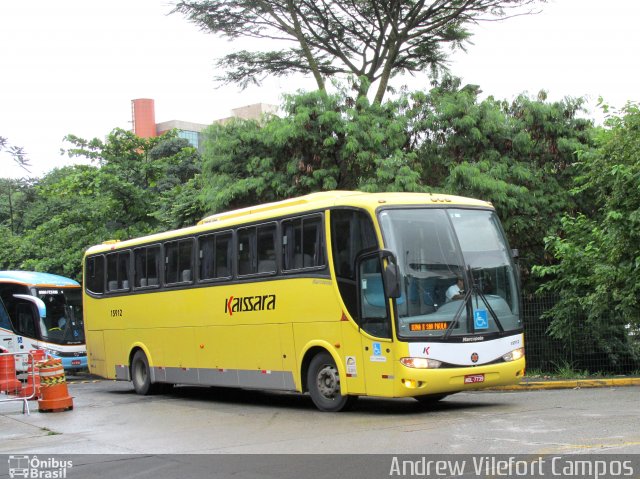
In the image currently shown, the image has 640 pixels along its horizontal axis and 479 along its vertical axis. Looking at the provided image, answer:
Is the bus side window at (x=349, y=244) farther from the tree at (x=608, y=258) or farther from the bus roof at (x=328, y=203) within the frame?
the tree at (x=608, y=258)

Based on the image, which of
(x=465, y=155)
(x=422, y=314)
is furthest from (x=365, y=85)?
(x=422, y=314)

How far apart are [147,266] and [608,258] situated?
33.9 ft

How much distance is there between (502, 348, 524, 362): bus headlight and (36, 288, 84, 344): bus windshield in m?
19.8

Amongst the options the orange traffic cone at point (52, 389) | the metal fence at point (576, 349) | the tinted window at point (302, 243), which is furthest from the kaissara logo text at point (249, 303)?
the metal fence at point (576, 349)

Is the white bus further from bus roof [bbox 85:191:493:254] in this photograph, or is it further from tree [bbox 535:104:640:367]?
tree [bbox 535:104:640:367]

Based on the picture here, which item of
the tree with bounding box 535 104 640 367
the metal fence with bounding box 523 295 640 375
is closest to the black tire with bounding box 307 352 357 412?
the tree with bounding box 535 104 640 367

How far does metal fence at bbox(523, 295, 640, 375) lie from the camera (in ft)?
63.1

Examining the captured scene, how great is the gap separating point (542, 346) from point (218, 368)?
28.2 feet

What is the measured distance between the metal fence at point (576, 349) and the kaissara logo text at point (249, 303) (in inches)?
303

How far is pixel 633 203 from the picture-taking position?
56.9 ft

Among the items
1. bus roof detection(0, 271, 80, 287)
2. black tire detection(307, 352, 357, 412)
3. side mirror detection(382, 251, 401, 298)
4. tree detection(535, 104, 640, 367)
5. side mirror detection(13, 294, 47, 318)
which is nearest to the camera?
side mirror detection(382, 251, 401, 298)

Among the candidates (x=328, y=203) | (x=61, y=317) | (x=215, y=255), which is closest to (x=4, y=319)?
(x=61, y=317)

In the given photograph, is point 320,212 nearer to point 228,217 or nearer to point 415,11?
point 228,217

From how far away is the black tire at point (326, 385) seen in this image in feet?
43.7
